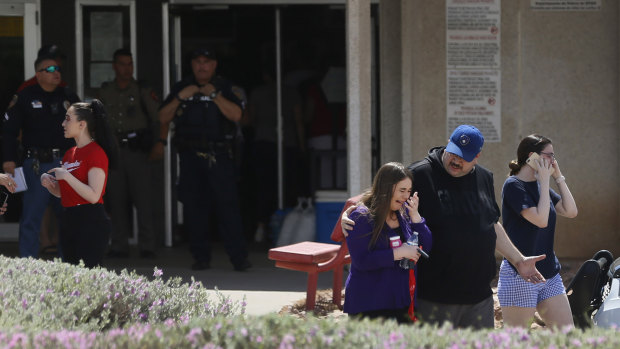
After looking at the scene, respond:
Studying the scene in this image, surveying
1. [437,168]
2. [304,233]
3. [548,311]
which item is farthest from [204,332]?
[304,233]

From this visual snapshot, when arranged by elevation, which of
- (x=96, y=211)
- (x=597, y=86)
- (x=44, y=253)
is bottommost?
(x=44, y=253)

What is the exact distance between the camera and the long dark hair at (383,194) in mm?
5066

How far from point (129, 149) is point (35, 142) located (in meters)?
1.49

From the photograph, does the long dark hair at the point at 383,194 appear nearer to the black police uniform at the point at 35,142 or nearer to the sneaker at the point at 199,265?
the black police uniform at the point at 35,142

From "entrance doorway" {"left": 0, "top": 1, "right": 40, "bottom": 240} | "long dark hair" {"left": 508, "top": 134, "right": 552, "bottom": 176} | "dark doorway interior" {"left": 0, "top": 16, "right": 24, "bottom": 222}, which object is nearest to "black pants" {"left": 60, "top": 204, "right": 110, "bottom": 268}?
"long dark hair" {"left": 508, "top": 134, "right": 552, "bottom": 176}

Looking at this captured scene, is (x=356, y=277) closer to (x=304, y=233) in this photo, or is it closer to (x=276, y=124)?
(x=304, y=233)

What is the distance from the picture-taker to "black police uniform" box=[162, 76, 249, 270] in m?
9.26

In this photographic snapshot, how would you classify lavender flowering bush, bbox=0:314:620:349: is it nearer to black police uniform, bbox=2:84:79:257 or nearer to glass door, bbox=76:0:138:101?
black police uniform, bbox=2:84:79:257

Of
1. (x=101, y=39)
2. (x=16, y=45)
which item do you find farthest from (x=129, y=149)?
(x=16, y=45)

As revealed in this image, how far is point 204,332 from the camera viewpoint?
4.17 metres

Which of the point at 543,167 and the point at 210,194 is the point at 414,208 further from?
the point at 210,194

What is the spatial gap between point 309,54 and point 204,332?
7.65 m

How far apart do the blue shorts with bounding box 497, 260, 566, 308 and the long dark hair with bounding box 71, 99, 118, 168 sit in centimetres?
268

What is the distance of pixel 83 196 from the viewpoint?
6.45m
